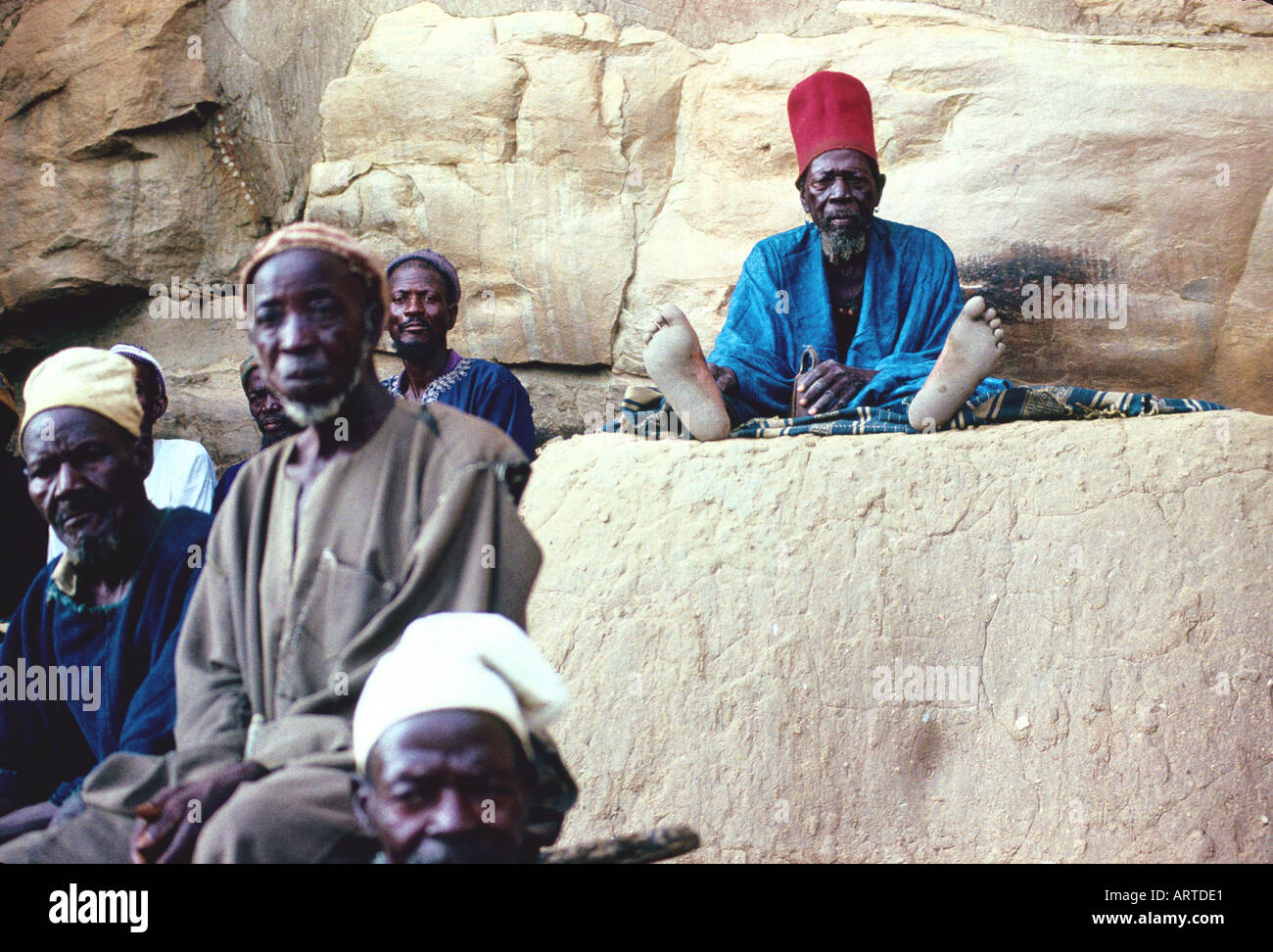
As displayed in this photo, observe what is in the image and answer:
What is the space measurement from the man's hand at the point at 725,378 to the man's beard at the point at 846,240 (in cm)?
68

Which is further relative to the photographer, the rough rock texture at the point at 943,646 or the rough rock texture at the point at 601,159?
the rough rock texture at the point at 601,159

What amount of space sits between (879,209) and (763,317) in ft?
3.65

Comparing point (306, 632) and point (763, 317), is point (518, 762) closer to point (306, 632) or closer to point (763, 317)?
point (306, 632)

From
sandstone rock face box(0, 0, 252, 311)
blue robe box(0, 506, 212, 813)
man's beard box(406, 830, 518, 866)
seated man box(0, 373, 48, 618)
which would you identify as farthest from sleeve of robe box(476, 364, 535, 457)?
man's beard box(406, 830, 518, 866)

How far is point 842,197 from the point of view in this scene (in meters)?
5.36

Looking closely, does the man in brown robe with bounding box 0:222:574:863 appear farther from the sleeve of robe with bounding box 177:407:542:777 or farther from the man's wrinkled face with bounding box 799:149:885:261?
the man's wrinkled face with bounding box 799:149:885:261

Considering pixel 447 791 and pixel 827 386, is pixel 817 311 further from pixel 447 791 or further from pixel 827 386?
pixel 447 791

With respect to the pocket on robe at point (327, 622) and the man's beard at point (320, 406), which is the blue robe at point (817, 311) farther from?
the pocket on robe at point (327, 622)

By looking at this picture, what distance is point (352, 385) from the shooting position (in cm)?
297

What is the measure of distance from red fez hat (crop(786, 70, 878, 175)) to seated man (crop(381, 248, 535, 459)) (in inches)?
56.9

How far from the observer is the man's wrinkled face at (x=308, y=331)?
292 cm

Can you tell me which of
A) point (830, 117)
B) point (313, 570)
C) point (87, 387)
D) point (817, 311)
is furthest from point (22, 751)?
point (830, 117)

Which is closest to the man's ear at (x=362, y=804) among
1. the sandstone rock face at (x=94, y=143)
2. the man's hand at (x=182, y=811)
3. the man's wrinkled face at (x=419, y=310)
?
the man's hand at (x=182, y=811)
